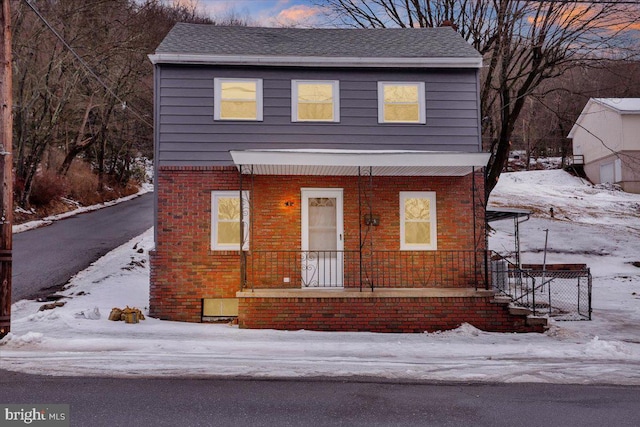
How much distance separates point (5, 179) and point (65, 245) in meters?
9.43

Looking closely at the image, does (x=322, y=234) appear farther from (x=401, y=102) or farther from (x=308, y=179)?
(x=401, y=102)

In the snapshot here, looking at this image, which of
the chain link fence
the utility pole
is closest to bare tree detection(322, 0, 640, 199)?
the chain link fence

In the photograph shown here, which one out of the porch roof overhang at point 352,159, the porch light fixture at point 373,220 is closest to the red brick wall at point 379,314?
the porch light fixture at point 373,220

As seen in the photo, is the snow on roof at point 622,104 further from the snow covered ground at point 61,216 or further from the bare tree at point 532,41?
the snow covered ground at point 61,216

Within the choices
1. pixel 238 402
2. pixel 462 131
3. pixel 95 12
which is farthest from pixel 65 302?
pixel 95 12

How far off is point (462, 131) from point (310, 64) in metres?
3.80

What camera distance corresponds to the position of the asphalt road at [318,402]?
477 cm

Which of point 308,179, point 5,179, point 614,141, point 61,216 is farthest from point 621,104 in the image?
point 5,179

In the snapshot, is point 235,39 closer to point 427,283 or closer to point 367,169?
point 367,169

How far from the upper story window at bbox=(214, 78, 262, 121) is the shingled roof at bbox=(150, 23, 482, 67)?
1.68ft

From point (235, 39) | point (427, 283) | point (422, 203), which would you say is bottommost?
point (427, 283)

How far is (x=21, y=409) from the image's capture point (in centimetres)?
491

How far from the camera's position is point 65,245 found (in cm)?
1631

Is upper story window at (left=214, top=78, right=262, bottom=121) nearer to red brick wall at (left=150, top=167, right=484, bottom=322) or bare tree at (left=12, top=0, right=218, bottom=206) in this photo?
red brick wall at (left=150, top=167, right=484, bottom=322)
